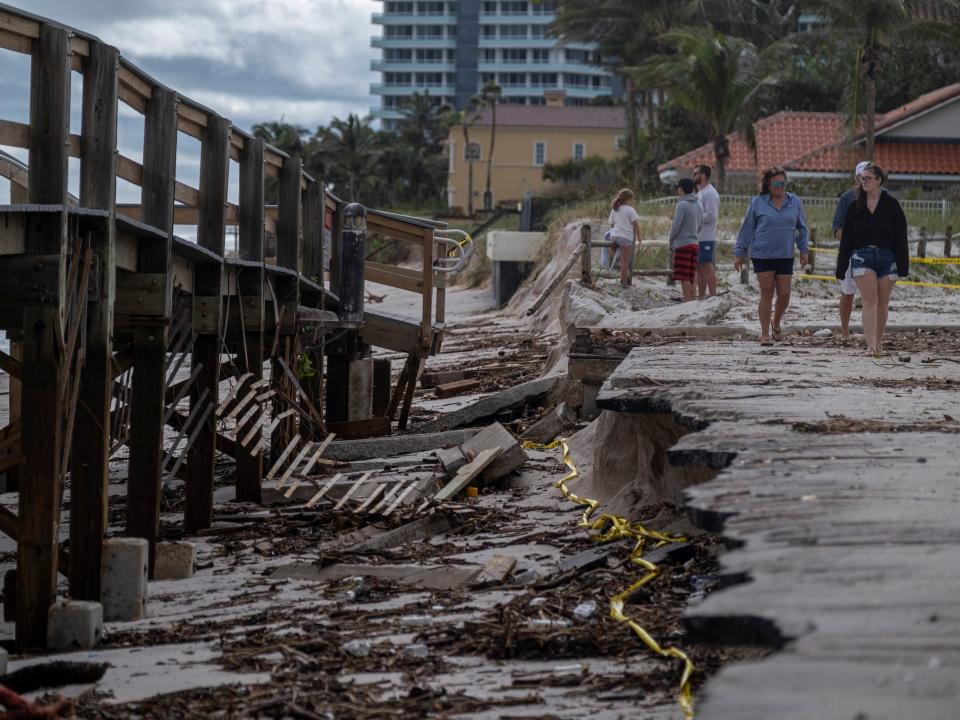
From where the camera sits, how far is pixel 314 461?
11508 mm

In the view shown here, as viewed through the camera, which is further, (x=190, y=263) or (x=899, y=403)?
(x=190, y=263)

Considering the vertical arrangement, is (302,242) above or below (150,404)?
above

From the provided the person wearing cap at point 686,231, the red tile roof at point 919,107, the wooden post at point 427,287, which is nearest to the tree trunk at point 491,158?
the red tile roof at point 919,107

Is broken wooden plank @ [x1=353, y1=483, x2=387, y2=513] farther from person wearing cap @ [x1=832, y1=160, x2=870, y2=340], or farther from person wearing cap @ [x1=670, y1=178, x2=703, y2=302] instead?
person wearing cap @ [x1=670, y1=178, x2=703, y2=302]

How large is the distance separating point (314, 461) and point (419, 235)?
4936 mm

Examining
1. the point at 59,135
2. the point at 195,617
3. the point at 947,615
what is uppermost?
the point at 59,135

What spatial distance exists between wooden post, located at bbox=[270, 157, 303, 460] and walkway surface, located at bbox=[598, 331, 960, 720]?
17.7 ft

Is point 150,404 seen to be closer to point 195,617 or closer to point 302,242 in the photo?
point 195,617

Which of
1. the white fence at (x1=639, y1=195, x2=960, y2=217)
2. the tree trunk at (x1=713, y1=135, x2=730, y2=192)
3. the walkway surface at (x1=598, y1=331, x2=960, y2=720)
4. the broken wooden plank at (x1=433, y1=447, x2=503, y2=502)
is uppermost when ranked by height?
the tree trunk at (x1=713, y1=135, x2=730, y2=192)

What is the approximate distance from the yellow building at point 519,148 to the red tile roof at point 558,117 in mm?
62

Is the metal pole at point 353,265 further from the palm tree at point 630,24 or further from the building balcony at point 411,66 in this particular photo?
the building balcony at point 411,66

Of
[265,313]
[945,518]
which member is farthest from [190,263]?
[945,518]

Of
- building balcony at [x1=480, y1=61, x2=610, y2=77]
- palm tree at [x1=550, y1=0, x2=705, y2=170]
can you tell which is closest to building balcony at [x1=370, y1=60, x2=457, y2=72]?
building balcony at [x1=480, y1=61, x2=610, y2=77]

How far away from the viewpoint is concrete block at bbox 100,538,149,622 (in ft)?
25.4
